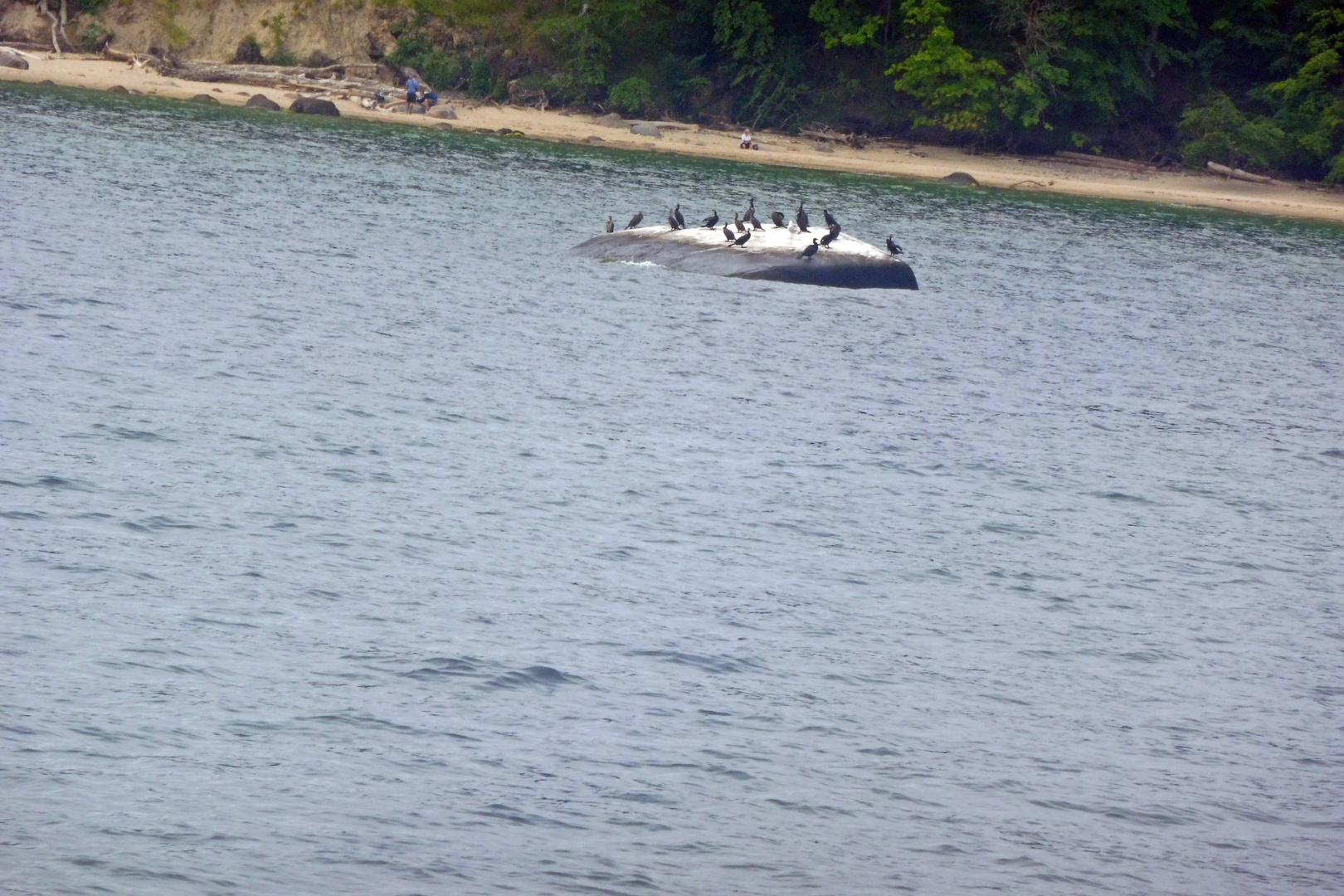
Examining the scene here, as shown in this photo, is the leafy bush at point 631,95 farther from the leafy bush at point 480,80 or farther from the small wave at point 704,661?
the small wave at point 704,661

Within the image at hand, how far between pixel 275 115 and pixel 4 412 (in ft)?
135

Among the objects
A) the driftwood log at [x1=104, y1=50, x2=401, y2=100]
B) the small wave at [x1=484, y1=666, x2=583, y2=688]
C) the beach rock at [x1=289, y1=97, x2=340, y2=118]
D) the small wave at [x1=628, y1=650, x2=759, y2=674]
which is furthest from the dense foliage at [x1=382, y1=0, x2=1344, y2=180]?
the small wave at [x1=484, y1=666, x2=583, y2=688]

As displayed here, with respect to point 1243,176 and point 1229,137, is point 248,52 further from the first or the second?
point 1243,176

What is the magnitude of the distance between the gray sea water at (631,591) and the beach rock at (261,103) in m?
28.6

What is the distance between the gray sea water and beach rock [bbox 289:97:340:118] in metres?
28.9

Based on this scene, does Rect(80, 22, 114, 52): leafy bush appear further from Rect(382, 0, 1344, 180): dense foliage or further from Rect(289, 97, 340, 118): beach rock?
Rect(382, 0, 1344, 180): dense foliage

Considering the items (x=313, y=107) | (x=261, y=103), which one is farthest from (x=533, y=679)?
(x=261, y=103)

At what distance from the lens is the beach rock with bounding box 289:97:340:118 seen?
5800cm

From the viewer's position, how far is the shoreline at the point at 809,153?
192ft

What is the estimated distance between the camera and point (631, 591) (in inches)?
538

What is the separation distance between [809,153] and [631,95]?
23.5 ft

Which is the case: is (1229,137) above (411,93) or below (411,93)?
above

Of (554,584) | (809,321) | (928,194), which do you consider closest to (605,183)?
(928,194)

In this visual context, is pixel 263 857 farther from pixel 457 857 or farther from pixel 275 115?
pixel 275 115
